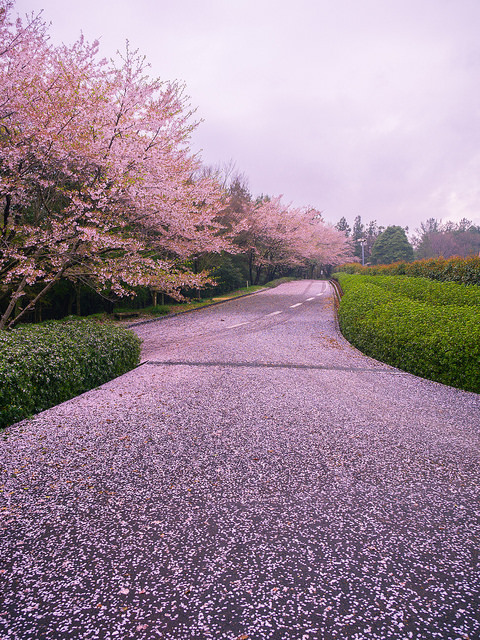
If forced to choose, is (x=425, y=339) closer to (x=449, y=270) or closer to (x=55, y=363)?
(x=55, y=363)

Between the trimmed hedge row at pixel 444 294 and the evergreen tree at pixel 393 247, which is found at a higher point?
the evergreen tree at pixel 393 247

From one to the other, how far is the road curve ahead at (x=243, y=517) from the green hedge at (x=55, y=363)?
0.74ft

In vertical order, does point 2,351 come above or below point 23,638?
above

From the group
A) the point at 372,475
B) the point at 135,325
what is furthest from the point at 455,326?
the point at 135,325

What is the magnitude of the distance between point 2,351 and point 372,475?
13.2ft

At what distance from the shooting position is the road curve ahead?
1.81 meters

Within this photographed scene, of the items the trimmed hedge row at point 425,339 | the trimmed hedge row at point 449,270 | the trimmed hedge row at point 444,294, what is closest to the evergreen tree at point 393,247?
the trimmed hedge row at point 449,270

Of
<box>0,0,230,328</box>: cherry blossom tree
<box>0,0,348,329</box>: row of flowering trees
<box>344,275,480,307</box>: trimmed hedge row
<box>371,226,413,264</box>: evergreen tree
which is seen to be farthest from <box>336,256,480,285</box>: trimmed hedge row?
<box>371,226,413,264</box>: evergreen tree

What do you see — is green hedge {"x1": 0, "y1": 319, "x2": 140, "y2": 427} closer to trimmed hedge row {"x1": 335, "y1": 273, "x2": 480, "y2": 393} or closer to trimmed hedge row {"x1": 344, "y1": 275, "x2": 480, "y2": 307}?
trimmed hedge row {"x1": 335, "y1": 273, "x2": 480, "y2": 393}

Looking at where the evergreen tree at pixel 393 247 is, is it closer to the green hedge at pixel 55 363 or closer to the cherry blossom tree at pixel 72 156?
the cherry blossom tree at pixel 72 156

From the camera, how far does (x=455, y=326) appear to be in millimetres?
6090

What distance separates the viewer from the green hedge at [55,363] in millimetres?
3975

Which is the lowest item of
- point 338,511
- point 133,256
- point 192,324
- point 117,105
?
point 338,511

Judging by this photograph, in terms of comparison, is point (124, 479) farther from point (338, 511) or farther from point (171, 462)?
point (338, 511)
